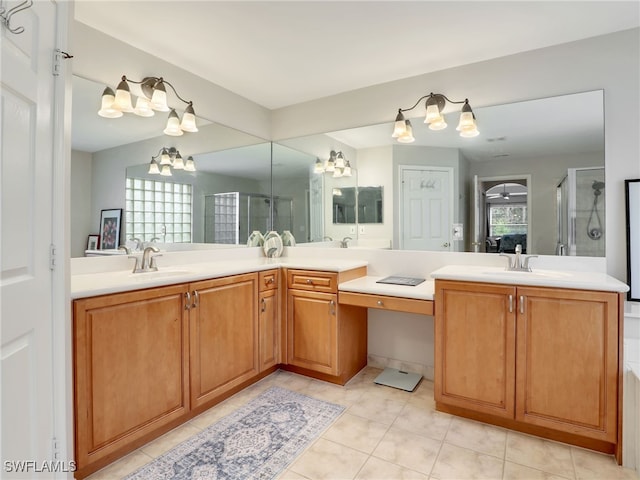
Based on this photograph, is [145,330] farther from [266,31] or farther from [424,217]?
[424,217]

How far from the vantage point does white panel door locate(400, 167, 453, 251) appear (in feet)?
8.87

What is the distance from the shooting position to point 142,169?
243 centimetres

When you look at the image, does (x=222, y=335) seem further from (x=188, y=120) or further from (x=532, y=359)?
(x=532, y=359)

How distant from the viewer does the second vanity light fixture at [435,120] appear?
2.52 m

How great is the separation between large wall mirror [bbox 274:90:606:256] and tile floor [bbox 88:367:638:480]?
47.7 inches

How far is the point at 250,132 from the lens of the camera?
330 cm

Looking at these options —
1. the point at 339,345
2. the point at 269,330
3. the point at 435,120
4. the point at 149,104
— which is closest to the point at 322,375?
the point at 339,345

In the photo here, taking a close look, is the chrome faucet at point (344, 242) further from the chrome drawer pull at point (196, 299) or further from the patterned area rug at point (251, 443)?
the chrome drawer pull at point (196, 299)

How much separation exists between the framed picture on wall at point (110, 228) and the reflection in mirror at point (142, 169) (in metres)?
0.04

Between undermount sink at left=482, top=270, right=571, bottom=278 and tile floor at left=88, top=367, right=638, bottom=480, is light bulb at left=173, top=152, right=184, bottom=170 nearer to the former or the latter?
tile floor at left=88, top=367, right=638, bottom=480

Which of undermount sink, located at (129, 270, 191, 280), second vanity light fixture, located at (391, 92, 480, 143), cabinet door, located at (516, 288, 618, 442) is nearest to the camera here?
cabinet door, located at (516, 288, 618, 442)

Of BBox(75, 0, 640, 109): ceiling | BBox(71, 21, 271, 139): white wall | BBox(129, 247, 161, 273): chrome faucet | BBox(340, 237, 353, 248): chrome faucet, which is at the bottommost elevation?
BBox(129, 247, 161, 273): chrome faucet

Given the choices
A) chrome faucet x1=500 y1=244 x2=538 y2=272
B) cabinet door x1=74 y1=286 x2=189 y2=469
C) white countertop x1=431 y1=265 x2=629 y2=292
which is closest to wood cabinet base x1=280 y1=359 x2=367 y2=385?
cabinet door x1=74 y1=286 x2=189 y2=469

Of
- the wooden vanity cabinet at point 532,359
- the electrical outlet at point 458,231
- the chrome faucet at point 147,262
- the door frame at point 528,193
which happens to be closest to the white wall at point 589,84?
the door frame at point 528,193
